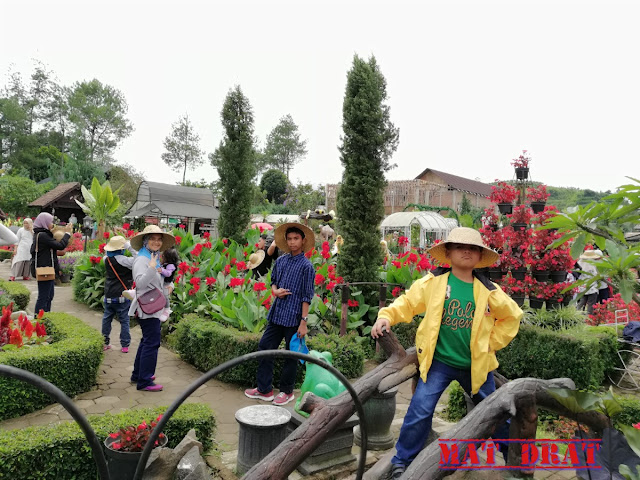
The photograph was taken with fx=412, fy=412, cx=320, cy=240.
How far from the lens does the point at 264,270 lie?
8.57 m

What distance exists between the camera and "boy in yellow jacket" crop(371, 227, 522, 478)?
2525 millimetres

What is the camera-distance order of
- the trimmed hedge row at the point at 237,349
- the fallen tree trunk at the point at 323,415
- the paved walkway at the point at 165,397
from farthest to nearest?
the trimmed hedge row at the point at 237,349, the paved walkway at the point at 165,397, the fallen tree trunk at the point at 323,415

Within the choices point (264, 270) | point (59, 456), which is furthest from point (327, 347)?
point (264, 270)

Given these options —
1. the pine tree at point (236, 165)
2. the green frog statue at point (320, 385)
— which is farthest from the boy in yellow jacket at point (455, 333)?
the pine tree at point (236, 165)

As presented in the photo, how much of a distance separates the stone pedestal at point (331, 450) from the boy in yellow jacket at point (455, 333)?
2.52 ft

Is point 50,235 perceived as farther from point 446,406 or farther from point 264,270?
point 446,406

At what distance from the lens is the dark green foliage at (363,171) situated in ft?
23.9

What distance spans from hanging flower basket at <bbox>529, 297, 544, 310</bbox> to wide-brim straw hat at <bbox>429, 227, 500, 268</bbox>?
430 centimetres

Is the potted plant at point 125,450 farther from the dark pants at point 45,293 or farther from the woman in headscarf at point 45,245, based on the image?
the dark pants at point 45,293

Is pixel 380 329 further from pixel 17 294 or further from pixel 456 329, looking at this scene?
pixel 17 294

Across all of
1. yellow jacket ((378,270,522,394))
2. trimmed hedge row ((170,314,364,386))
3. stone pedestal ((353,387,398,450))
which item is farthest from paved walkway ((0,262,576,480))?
yellow jacket ((378,270,522,394))

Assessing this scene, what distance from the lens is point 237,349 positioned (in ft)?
16.0

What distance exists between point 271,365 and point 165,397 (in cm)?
122

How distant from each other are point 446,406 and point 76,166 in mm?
37983
